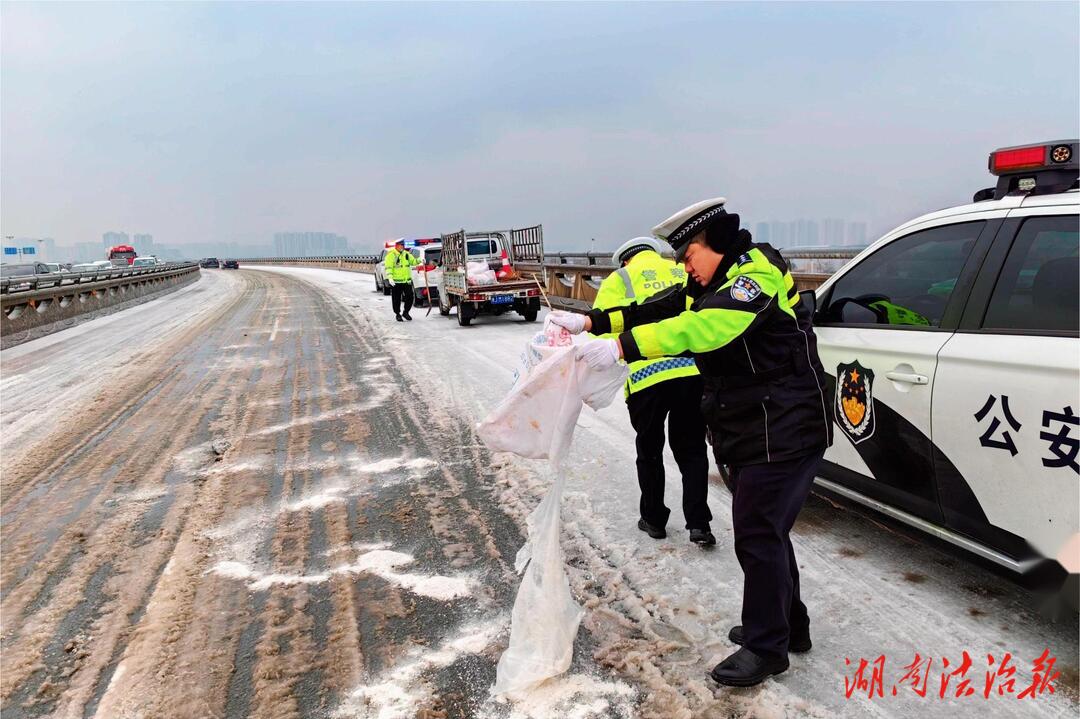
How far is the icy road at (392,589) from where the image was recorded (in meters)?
2.71

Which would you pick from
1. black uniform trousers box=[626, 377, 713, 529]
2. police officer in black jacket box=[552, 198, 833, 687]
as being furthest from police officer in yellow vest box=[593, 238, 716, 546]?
police officer in black jacket box=[552, 198, 833, 687]

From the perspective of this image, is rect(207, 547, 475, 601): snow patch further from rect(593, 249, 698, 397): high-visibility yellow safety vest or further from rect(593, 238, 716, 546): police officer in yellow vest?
rect(593, 249, 698, 397): high-visibility yellow safety vest

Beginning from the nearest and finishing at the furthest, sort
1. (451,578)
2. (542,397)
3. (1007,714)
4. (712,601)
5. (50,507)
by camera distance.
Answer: (1007,714) → (542,397) → (712,601) → (451,578) → (50,507)

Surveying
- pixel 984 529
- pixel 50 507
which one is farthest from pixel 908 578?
pixel 50 507

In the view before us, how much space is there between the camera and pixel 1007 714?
8.10 ft

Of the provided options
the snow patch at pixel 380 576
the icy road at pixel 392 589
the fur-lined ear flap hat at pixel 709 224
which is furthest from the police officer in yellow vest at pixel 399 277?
the fur-lined ear flap hat at pixel 709 224

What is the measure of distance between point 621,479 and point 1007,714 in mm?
2845

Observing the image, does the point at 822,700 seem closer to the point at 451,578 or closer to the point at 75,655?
the point at 451,578

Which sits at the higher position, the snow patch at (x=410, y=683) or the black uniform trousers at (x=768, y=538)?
the black uniform trousers at (x=768, y=538)

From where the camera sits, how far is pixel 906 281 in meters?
3.74

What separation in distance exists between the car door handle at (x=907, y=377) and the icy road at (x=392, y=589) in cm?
91

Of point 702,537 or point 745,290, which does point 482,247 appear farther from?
point 745,290

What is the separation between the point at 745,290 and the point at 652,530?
209cm

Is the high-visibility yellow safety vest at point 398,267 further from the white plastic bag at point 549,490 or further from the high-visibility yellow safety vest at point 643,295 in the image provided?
the white plastic bag at point 549,490
